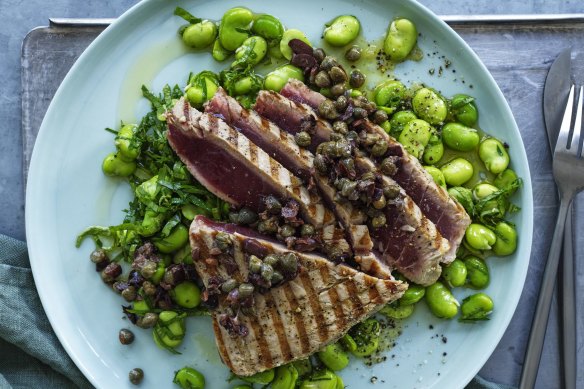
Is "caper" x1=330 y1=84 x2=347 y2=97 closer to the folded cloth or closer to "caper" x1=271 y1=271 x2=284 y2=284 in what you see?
"caper" x1=271 y1=271 x2=284 y2=284

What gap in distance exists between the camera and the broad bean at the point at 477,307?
479 centimetres

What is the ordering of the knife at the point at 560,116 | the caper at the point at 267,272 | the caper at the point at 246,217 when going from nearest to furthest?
the caper at the point at 267,272 → the caper at the point at 246,217 → the knife at the point at 560,116

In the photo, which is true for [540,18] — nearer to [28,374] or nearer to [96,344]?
[96,344]

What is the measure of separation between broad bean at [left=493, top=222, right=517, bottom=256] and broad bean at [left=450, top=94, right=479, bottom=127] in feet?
2.50

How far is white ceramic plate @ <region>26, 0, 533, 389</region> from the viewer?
192 inches

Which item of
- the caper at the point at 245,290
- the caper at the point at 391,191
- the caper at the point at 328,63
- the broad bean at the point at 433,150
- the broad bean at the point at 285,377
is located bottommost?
the broad bean at the point at 285,377

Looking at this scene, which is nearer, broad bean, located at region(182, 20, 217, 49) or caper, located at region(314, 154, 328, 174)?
caper, located at region(314, 154, 328, 174)

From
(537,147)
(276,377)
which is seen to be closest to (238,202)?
(276,377)

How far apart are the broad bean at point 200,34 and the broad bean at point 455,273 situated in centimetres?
234

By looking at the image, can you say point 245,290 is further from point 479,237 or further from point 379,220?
point 479,237

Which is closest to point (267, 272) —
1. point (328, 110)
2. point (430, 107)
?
point (328, 110)

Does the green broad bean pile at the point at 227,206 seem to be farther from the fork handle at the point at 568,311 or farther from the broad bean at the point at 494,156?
the fork handle at the point at 568,311

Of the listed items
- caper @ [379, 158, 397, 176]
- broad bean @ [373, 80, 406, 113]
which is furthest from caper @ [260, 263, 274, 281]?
broad bean @ [373, 80, 406, 113]

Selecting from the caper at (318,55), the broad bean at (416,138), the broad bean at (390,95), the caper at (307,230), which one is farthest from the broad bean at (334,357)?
the caper at (318,55)
